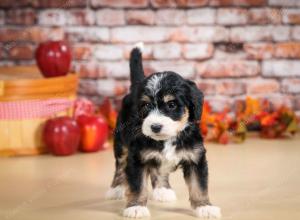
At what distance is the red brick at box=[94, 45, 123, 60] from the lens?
3625 millimetres

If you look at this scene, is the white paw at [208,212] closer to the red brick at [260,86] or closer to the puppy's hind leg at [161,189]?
the puppy's hind leg at [161,189]

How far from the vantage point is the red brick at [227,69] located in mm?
3635

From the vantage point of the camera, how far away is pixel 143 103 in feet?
6.17

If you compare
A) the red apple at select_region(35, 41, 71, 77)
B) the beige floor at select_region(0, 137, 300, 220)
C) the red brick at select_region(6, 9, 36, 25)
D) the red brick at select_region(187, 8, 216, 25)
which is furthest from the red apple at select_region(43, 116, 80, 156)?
the red brick at select_region(187, 8, 216, 25)

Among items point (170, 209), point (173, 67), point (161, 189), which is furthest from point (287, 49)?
point (170, 209)

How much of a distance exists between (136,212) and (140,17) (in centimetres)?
185

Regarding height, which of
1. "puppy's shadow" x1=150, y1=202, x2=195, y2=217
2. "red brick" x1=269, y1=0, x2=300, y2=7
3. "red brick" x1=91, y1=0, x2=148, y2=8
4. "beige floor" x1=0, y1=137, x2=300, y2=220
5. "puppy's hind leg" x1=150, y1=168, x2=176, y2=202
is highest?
"red brick" x1=91, y1=0, x2=148, y2=8

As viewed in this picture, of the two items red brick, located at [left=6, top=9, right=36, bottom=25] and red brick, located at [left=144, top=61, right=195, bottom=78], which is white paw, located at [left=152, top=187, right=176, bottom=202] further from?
red brick, located at [left=6, top=9, right=36, bottom=25]

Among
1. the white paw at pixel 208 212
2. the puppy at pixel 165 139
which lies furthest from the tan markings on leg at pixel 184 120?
the white paw at pixel 208 212

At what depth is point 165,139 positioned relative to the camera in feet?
6.31

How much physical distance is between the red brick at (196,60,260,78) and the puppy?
1647mm

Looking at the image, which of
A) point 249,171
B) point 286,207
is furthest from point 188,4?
point 286,207

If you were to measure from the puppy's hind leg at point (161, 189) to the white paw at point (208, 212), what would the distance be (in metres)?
0.26

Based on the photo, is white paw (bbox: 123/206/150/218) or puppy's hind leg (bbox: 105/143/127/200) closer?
white paw (bbox: 123/206/150/218)
